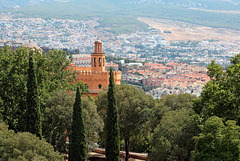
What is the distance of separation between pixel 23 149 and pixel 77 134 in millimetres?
2145

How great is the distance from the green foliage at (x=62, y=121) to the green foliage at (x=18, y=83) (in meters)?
0.63

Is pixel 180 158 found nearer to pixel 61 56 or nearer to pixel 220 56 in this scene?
pixel 61 56

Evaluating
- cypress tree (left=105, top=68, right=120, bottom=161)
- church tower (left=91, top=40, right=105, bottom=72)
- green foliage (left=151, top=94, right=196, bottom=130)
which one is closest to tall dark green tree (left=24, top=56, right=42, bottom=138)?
cypress tree (left=105, top=68, right=120, bottom=161)

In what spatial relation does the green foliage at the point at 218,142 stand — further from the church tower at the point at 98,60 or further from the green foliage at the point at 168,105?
the church tower at the point at 98,60

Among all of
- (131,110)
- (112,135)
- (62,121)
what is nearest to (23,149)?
(112,135)

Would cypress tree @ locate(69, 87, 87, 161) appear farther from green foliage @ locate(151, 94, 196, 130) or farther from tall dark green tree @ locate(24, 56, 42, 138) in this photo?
green foliage @ locate(151, 94, 196, 130)

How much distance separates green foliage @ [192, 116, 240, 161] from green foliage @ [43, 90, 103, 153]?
5.22 meters

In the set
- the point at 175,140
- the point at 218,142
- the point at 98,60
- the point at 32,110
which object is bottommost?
the point at 175,140

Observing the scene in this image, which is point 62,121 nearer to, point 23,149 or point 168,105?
point 23,149

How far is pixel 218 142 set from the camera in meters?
10.9

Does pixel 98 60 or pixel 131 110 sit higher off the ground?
pixel 98 60

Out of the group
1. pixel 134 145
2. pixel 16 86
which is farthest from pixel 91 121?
pixel 134 145

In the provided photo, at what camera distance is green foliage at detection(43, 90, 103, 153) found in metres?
15.2

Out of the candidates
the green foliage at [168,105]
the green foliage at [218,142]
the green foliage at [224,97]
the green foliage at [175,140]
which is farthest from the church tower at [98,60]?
the green foliage at [218,142]
